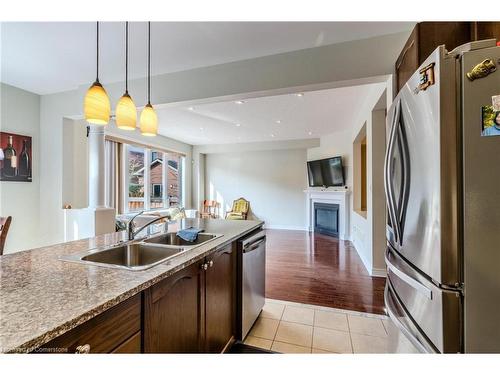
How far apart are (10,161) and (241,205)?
543 centimetres

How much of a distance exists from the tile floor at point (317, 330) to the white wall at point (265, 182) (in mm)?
4794

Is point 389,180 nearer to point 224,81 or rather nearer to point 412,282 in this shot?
point 412,282

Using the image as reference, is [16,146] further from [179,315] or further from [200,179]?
[200,179]

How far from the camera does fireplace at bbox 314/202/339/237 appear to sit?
5.88m

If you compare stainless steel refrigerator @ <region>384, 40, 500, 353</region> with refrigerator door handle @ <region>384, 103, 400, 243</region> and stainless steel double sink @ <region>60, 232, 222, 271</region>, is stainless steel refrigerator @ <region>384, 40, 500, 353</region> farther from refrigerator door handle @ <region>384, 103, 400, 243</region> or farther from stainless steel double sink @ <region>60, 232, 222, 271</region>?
stainless steel double sink @ <region>60, 232, 222, 271</region>

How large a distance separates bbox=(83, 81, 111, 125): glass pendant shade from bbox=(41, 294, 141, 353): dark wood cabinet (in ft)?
3.44

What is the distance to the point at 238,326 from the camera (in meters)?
1.79

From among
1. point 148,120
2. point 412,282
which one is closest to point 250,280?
point 412,282

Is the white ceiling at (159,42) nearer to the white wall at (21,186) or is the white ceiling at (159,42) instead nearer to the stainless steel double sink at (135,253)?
the white wall at (21,186)

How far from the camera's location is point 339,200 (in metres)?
5.79

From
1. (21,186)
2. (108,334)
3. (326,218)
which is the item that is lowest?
(326,218)

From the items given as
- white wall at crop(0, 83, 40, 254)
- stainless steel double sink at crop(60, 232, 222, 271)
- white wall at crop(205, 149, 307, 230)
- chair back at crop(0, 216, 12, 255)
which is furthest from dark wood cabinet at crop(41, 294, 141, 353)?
white wall at crop(205, 149, 307, 230)
